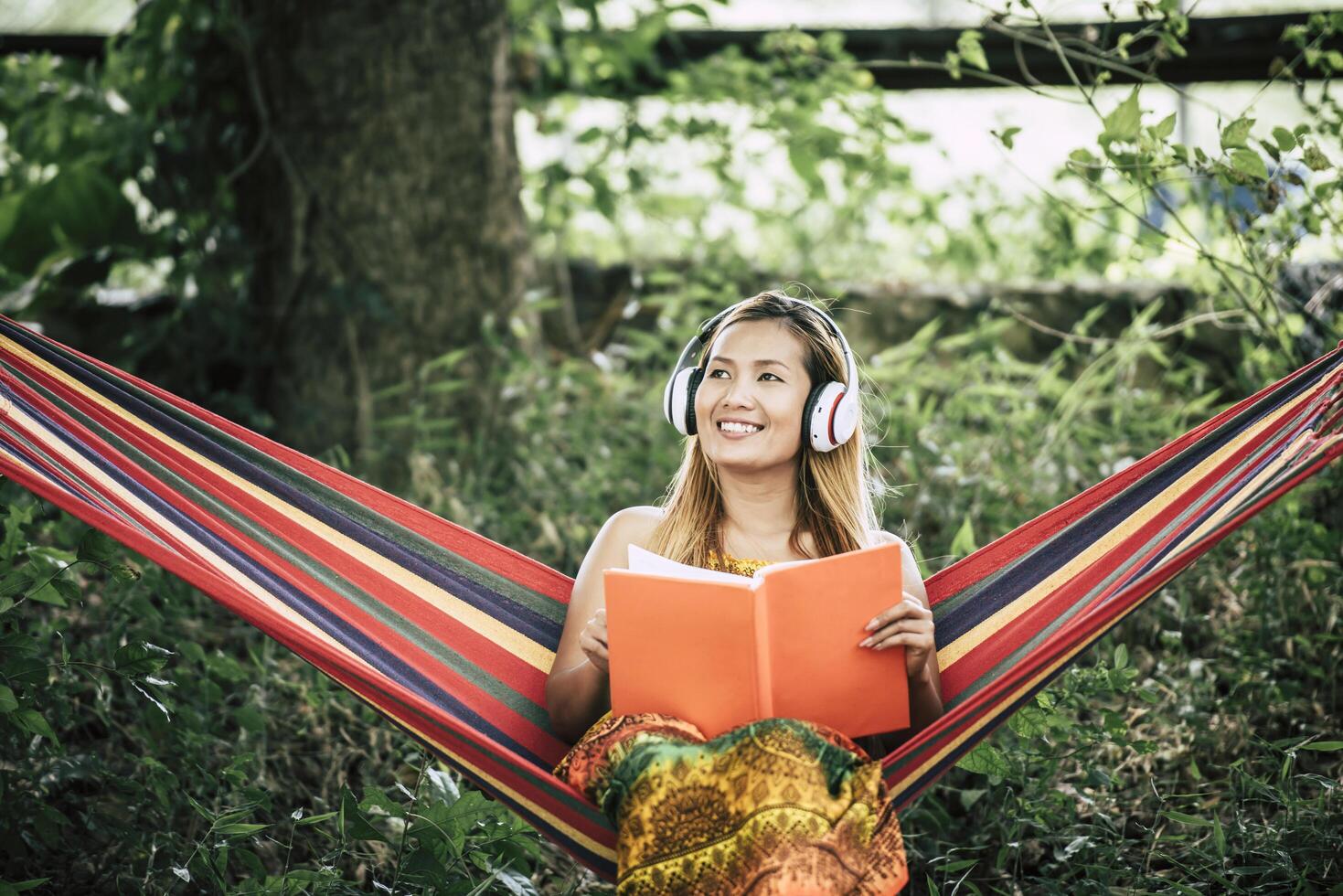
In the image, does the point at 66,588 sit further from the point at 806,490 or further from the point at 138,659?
the point at 806,490

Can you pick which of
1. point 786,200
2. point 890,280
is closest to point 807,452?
point 890,280

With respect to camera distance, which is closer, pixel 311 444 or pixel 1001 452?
pixel 1001 452

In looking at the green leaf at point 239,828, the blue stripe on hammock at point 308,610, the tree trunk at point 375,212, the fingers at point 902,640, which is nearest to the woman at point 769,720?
the fingers at point 902,640

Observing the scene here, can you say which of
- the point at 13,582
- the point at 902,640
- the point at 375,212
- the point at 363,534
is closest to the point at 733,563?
the point at 902,640

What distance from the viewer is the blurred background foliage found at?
193 cm

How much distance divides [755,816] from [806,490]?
0.71m

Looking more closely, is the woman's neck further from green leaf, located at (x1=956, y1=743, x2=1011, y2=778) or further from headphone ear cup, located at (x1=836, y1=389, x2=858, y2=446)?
green leaf, located at (x1=956, y1=743, x2=1011, y2=778)

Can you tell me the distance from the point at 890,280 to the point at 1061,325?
1.92 feet

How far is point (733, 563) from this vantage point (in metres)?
1.95

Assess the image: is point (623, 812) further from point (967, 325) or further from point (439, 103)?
point (967, 325)

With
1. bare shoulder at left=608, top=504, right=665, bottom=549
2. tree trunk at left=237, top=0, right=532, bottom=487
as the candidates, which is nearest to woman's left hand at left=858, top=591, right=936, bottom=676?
bare shoulder at left=608, top=504, right=665, bottom=549

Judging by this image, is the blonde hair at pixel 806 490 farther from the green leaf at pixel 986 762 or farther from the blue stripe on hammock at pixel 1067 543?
the green leaf at pixel 986 762

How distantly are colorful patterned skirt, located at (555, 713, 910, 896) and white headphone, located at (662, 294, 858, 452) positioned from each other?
53 centimetres

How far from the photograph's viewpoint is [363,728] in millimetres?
2350
